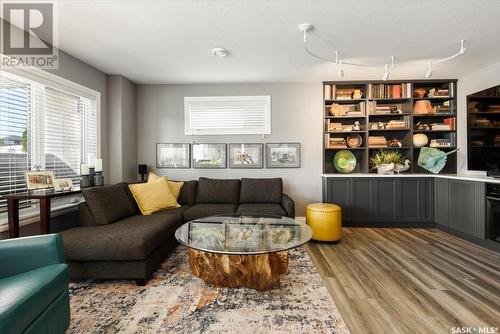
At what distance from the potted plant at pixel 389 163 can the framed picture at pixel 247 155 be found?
6.53ft

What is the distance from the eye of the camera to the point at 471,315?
5.43 ft

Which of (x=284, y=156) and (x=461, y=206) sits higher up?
(x=284, y=156)

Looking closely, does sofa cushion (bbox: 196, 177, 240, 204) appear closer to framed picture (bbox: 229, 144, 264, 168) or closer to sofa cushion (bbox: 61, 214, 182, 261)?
framed picture (bbox: 229, 144, 264, 168)

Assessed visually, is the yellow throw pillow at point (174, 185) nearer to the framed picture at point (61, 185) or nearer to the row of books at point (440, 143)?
the framed picture at point (61, 185)

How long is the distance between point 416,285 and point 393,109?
3.01 metres

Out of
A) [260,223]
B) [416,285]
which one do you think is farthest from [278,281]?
[416,285]

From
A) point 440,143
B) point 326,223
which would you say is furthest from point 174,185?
point 440,143

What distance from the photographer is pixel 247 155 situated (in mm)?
4023

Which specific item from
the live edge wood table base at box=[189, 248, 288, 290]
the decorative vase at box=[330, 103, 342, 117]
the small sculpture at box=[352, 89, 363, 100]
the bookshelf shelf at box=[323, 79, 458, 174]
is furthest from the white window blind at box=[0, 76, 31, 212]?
the small sculpture at box=[352, 89, 363, 100]

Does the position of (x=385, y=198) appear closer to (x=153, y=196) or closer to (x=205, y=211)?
(x=205, y=211)

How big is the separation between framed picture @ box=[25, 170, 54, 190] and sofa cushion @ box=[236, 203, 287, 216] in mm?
2138

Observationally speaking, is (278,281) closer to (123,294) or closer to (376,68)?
(123,294)

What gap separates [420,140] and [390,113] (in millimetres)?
696

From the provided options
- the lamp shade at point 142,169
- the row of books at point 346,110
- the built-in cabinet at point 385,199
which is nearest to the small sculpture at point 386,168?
the built-in cabinet at point 385,199
